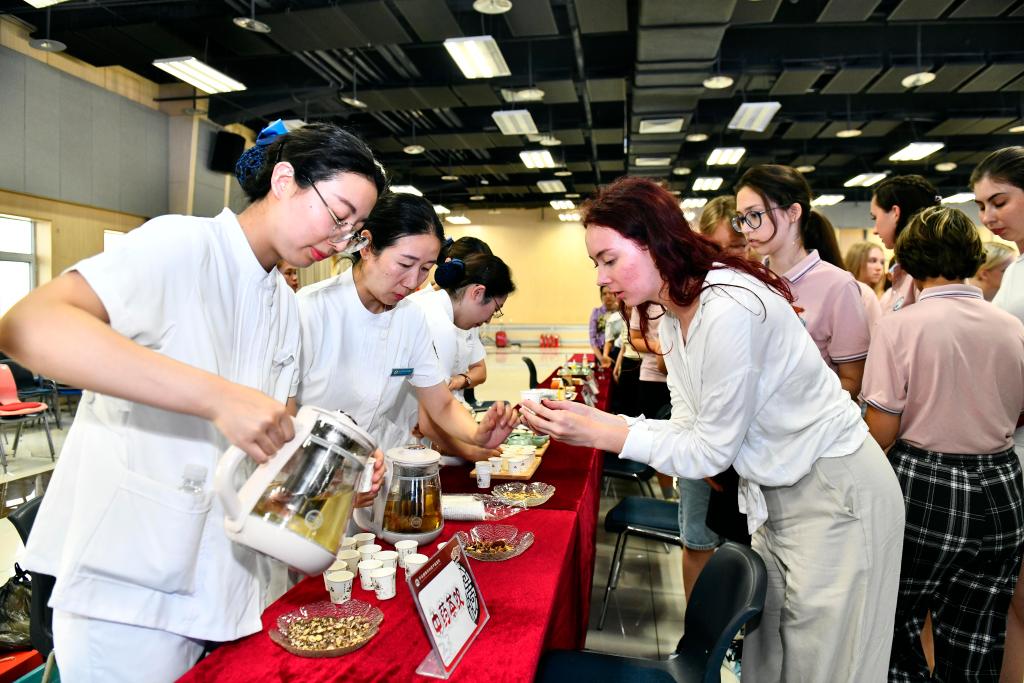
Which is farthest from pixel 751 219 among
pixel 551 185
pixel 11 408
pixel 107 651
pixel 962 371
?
pixel 551 185

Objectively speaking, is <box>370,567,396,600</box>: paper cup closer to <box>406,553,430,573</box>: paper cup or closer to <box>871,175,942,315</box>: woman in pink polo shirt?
<box>406,553,430,573</box>: paper cup

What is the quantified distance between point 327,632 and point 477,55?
18.6ft

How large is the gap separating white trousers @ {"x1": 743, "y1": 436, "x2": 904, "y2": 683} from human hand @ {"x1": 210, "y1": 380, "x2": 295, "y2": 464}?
123 cm

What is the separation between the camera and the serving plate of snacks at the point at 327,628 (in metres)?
1.15

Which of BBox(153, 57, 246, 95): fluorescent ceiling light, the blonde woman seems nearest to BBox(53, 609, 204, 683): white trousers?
the blonde woman

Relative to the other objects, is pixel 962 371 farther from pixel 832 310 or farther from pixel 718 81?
pixel 718 81

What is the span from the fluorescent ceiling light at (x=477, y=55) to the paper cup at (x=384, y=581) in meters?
5.32

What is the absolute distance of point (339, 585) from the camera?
1.31 metres

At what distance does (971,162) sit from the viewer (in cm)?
1209

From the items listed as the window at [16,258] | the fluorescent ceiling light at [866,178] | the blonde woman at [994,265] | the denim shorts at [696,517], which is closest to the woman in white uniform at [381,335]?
the denim shorts at [696,517]

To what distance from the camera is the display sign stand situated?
43.0 inches

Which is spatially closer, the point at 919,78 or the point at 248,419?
the point at 248,419

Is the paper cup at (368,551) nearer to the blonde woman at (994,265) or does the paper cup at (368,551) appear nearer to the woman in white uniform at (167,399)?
the woman in white uniform at (167,399)

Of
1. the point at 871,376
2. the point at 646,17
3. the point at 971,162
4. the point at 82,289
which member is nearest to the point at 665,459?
the point at 871,376
